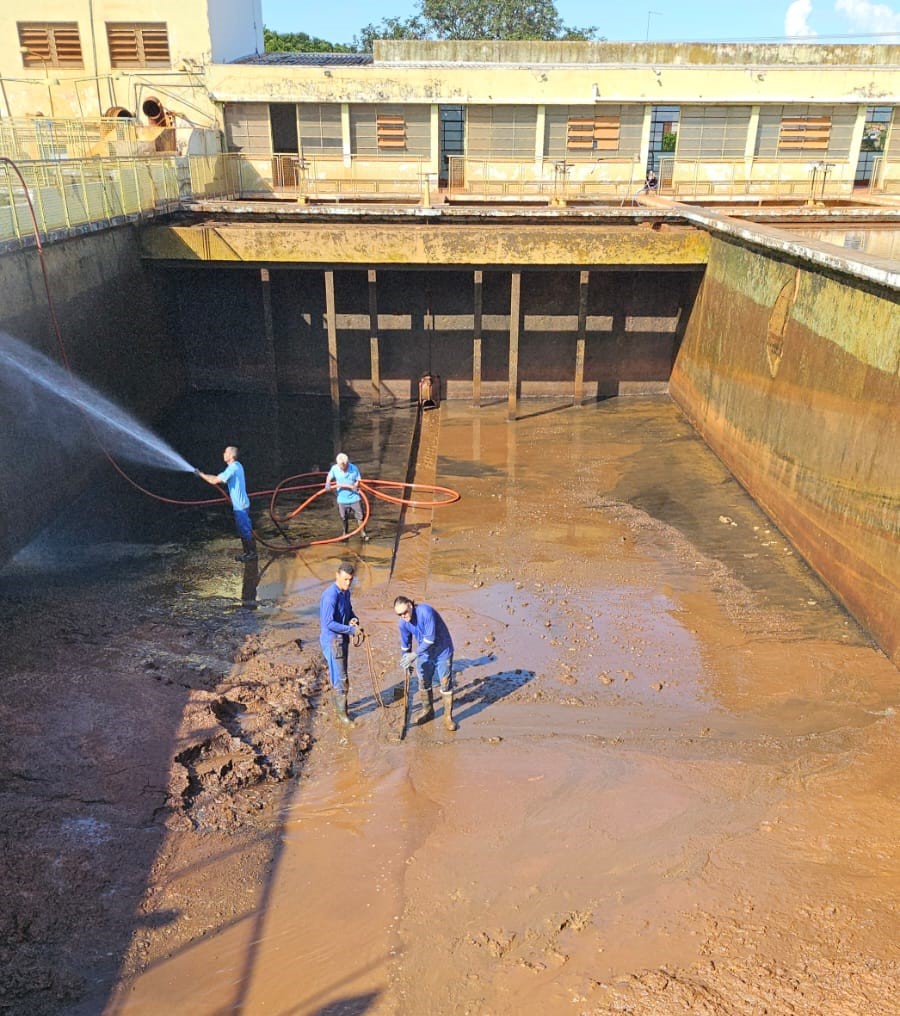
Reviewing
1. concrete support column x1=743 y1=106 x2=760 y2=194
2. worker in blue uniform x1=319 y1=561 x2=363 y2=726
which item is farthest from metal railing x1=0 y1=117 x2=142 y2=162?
concrete support column x1=743 y1=106 x2=760 y2=194

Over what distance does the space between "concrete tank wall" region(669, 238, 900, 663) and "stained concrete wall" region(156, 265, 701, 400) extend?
10.6 feet

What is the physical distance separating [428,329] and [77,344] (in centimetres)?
800

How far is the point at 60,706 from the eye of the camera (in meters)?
7.42

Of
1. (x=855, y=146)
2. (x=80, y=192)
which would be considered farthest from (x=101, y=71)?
(x=855, y=146)

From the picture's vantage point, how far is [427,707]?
308 inches

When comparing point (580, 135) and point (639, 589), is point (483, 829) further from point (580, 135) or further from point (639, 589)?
point (580, 135)

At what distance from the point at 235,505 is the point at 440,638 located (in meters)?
4.71

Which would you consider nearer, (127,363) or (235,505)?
(235,505)

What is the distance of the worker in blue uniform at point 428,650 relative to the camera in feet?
24.2

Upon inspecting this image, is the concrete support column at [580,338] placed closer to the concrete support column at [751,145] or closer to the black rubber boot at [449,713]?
the concrete support column at [751,145]

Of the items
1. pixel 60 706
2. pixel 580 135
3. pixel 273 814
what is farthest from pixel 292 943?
pixel 580 135

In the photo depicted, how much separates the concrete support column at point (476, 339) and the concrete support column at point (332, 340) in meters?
3.03

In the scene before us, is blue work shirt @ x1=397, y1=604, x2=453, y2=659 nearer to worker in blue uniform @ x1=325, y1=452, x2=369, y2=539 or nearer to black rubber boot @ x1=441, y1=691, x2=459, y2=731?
black rubber boot @ x1=441, y1=691, x2=459, y2=731

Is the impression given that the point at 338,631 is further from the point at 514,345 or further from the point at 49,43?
the point at 49,43
